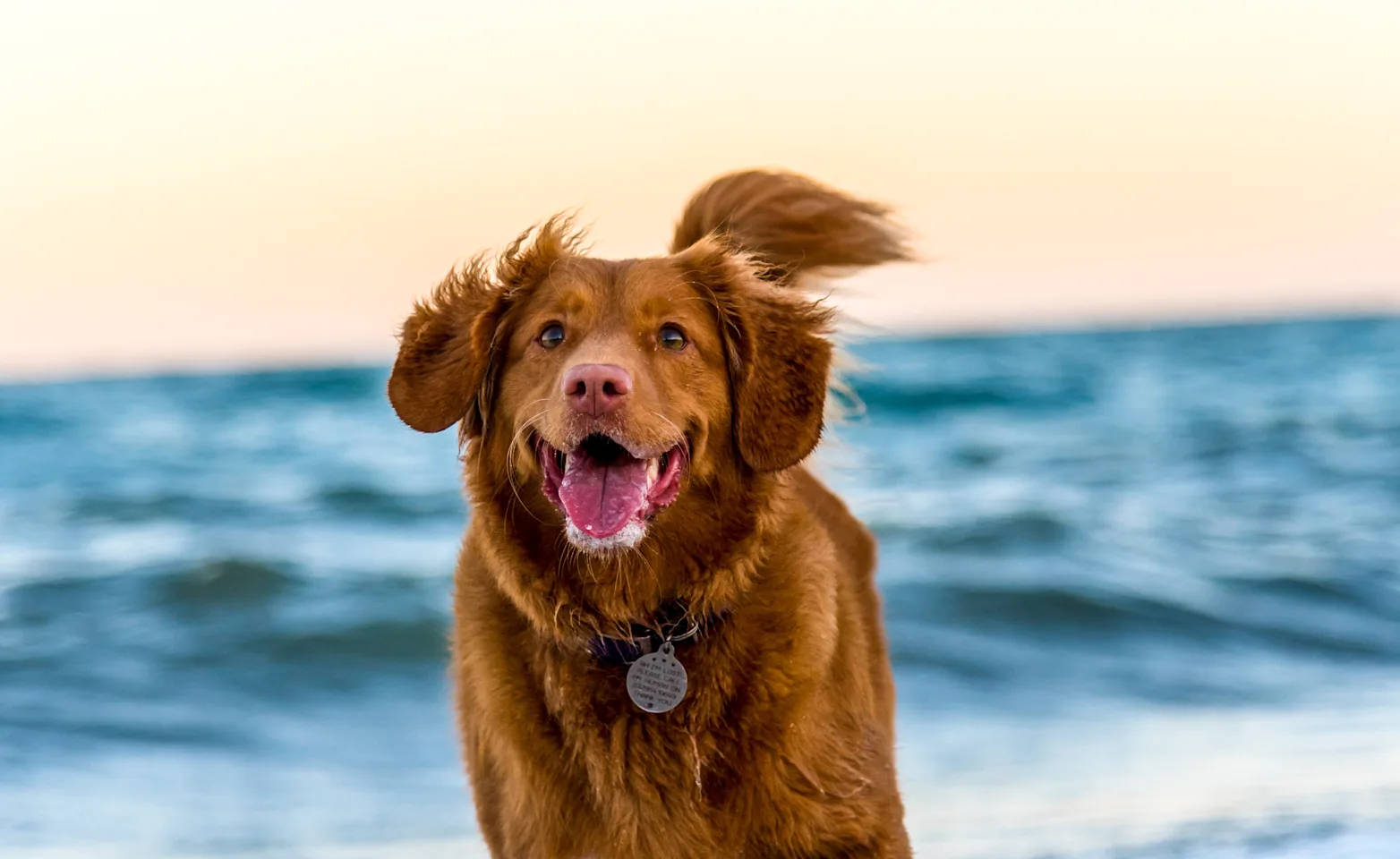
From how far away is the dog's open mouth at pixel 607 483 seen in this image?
318cm

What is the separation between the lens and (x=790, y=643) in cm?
343

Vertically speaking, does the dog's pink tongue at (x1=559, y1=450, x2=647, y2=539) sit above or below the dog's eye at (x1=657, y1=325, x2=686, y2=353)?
below

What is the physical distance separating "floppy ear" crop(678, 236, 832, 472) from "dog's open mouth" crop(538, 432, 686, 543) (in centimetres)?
24

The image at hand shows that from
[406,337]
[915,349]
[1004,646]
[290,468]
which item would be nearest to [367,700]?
[1004,646]

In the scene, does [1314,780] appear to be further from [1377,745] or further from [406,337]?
[406,337]

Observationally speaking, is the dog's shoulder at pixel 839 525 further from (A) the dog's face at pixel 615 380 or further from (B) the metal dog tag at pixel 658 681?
(B) the metal dog tag at pixel 658 681

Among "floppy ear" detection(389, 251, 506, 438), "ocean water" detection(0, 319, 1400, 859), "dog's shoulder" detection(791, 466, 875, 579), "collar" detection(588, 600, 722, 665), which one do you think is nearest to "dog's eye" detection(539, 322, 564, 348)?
"floppy ear" detection(389, 251, 506, 438)

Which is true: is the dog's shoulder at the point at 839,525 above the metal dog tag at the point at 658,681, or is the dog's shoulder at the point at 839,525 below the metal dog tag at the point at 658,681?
above

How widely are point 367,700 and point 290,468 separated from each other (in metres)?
7.16

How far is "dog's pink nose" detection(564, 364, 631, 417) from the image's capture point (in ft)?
9.97

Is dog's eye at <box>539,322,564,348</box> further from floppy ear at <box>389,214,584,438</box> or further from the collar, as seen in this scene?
the collar

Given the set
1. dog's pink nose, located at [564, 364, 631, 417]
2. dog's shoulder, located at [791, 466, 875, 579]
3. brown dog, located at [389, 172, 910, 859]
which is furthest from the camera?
dog's shoulder, located at [791, 466, 875, 579]

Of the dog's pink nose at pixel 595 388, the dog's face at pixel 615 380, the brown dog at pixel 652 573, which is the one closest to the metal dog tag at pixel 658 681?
the brown dog at pixel 652 573

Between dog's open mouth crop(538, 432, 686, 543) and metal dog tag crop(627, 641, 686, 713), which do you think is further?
metal dog tag crop(627, 641, 686, 713)
